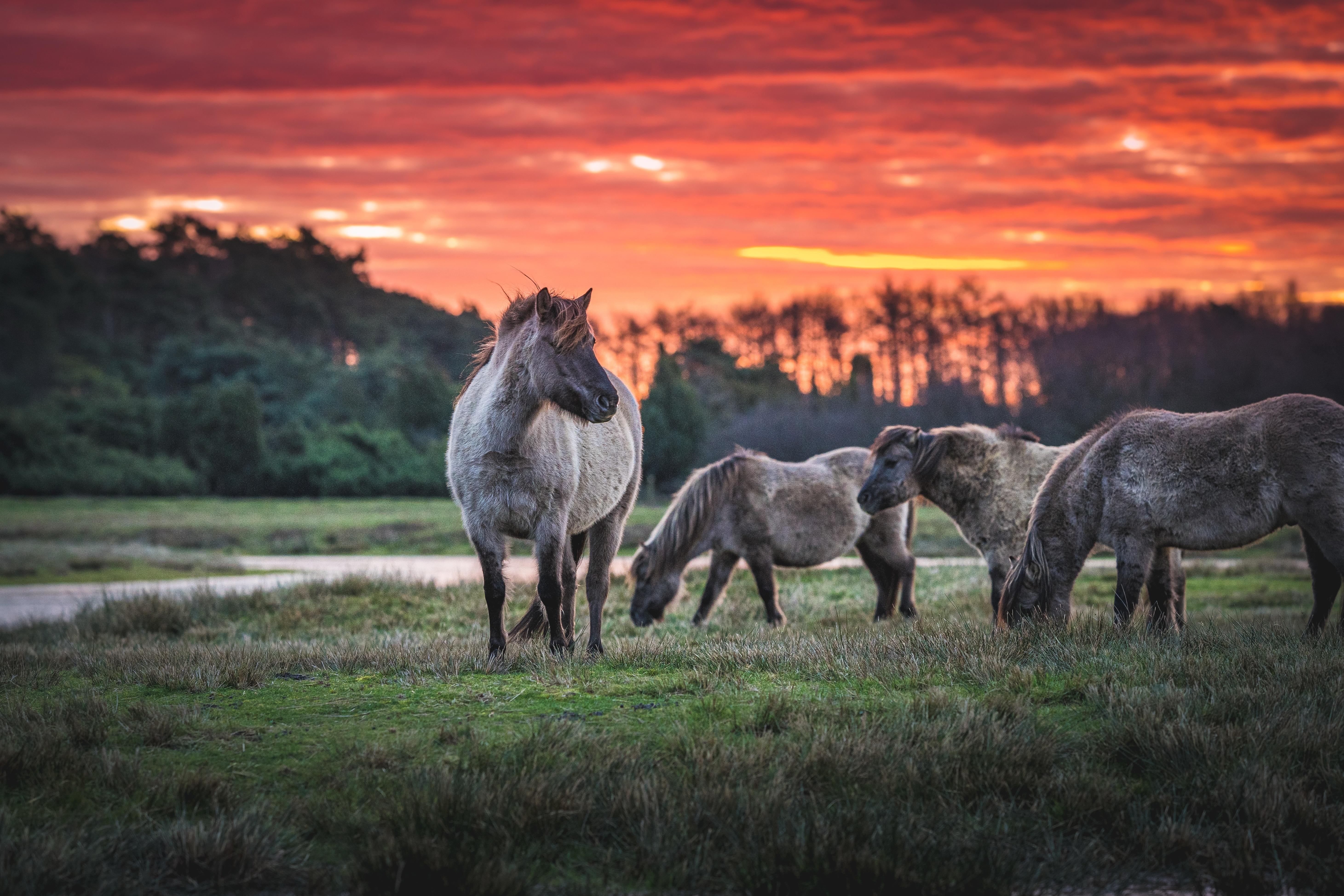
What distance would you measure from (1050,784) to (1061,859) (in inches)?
22.4

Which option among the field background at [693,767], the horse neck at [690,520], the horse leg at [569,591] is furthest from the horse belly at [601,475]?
the horse neck at [690,520]

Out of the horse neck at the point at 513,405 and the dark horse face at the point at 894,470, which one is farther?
the dark horse face at the point at 894,470

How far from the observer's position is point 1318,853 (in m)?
4.48

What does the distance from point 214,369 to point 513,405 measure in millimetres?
59926

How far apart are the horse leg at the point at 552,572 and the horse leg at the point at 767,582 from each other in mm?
4505

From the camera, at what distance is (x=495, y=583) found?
26.1ft

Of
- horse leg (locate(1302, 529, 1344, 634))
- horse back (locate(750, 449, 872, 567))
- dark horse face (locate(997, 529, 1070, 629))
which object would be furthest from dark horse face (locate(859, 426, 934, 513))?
horse leg (locate(1302, 529, 1344, 634))

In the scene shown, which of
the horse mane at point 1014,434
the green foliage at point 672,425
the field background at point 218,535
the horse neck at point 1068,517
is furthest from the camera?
the green foliage at point 672,425

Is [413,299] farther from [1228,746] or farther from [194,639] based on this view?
[1228,746]

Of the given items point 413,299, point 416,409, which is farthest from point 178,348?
point 413,299

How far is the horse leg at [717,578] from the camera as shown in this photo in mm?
12531

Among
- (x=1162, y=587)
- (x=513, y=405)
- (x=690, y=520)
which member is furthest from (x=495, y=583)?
(x=1162, y=587)

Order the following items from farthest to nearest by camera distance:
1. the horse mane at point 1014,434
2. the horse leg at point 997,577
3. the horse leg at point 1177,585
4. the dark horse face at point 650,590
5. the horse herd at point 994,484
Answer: the dark horse face at point 650,590 → the horse mane at point 1014,434 → the horse leg at point 997,577 → the horse leg at point 1177,585 → the horse herd at point 994,484

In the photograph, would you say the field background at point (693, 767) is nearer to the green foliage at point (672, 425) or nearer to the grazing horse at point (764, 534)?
the grazing horse at point (764, 534)
